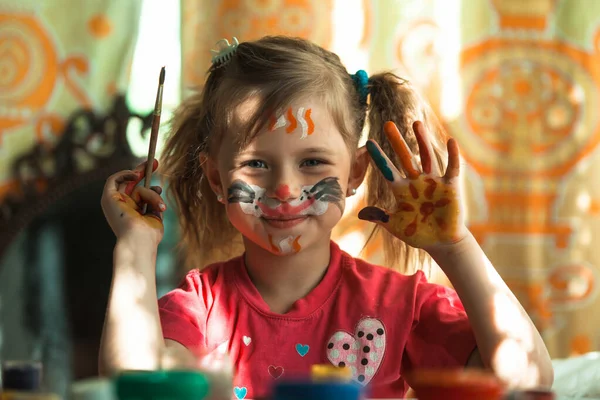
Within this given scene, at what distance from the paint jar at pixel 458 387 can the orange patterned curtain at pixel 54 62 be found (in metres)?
2.38

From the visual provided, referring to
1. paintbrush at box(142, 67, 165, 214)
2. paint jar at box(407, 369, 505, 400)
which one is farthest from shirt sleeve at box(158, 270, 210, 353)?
paint jar at box(407, 369, 505, 400)

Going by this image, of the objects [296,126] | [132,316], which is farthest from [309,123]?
[132,316]

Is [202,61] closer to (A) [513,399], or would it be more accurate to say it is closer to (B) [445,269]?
(B) [445,269]

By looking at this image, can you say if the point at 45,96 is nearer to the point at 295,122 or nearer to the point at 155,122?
the point at 155,122

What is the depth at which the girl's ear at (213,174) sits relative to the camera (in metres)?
1.63

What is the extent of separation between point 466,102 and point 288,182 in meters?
1.64

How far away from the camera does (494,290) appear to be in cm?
140

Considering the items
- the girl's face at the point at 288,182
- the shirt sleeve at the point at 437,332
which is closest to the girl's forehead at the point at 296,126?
the girl's face at the point at 288,182

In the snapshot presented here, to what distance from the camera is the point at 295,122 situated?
1500 millimetres

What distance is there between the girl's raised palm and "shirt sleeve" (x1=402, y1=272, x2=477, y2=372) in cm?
48

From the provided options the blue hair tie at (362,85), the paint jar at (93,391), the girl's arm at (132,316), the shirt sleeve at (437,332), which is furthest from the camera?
the blue hair tie at (362,85)

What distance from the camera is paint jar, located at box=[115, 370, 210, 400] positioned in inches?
31.1

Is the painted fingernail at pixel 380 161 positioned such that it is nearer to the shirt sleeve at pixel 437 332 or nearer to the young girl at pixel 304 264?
the young girl at pixel 304 264

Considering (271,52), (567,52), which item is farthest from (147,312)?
(567,52)
